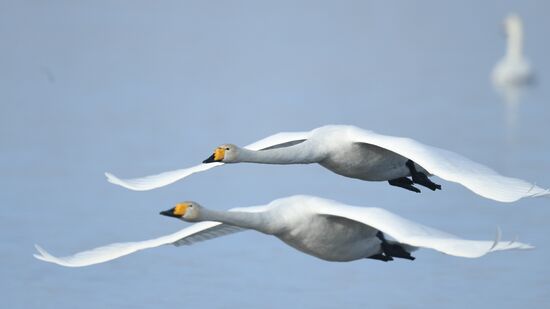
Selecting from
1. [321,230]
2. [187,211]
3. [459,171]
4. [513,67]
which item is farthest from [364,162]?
[513,67]

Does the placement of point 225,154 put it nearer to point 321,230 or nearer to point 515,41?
point 321,230

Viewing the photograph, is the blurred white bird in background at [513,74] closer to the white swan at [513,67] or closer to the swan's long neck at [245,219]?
the white swan at [513,67]

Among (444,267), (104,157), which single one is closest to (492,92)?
(104,157)

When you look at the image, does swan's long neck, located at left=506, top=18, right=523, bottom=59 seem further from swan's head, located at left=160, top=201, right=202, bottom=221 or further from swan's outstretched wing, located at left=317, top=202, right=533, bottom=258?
swan's head, located at left=160, top=201, right=202, bottom=221

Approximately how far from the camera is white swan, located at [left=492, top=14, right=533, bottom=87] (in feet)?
86.5

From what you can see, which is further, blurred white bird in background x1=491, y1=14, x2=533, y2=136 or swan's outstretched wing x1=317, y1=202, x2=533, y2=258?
blurred white bird in background x1=491, y1=14, x2=533, y2=136

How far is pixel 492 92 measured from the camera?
2639cm

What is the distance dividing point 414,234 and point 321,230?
3.25 feet

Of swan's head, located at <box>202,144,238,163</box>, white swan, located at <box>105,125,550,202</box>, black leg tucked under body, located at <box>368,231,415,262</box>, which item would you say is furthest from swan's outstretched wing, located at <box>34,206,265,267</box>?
black leg tucked under body, located at <box>368,231,415,262</box>

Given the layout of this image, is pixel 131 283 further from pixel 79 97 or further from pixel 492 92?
pixel 492 92

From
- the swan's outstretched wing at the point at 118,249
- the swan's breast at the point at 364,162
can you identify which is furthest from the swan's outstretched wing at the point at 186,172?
the swan's outstretched wing at the point at 118,249

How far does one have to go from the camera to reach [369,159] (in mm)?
13383

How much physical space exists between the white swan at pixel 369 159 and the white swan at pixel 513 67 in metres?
12.4

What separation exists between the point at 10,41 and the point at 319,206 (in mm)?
18224
